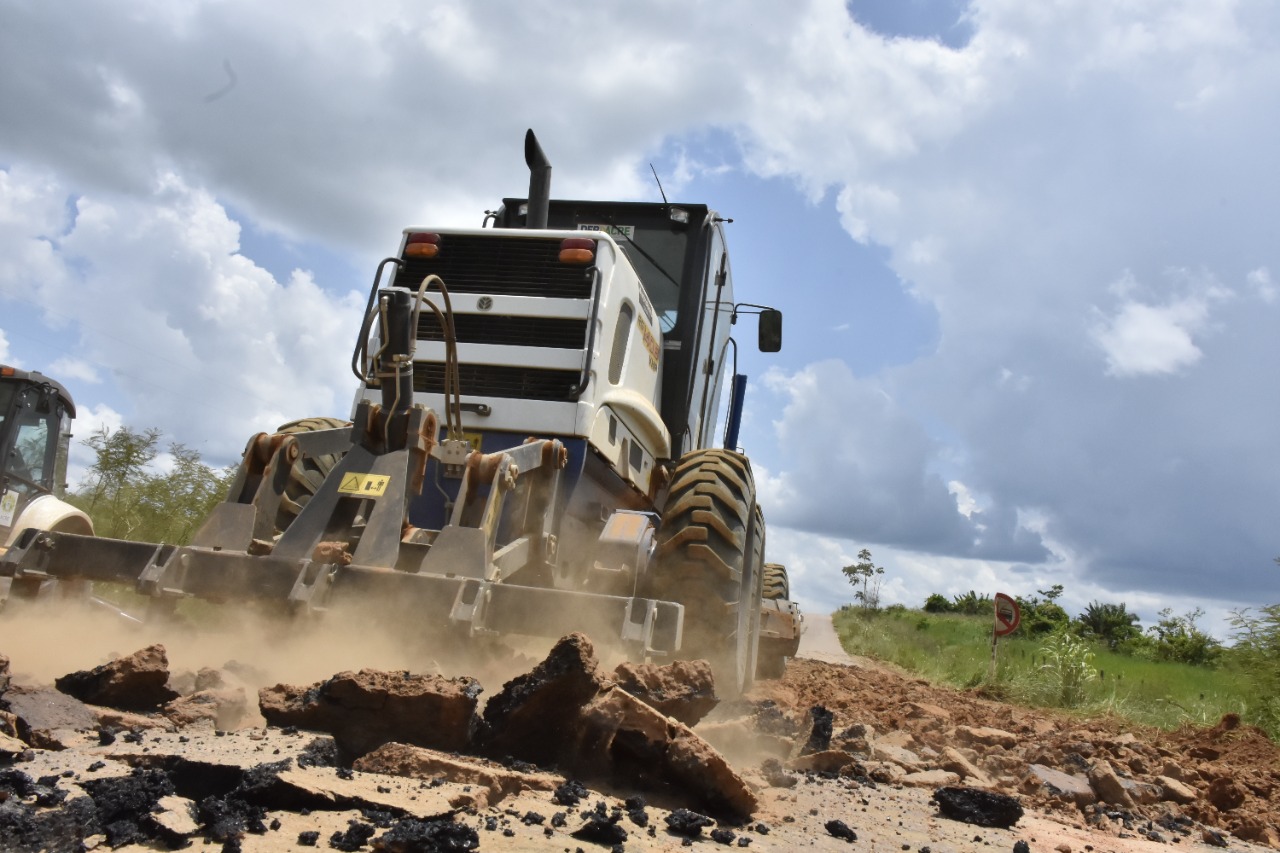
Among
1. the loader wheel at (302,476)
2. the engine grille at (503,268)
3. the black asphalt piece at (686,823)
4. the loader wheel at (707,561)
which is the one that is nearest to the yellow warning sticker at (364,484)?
the loader wheel at (302,476)

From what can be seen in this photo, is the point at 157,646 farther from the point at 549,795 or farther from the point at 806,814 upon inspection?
the point at 806,814

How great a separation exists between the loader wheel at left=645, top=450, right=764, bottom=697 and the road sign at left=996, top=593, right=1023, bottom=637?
29.2 ft

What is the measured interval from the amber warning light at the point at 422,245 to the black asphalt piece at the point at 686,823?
15.0ft

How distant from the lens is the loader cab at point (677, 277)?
8.04m

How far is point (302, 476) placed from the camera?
22.2 ft

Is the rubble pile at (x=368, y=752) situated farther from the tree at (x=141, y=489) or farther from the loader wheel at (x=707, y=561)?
the tree at (x=141, y=489)

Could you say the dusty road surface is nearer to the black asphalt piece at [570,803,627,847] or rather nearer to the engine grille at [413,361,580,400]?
the black asphalt piece at [570,803,627,847]


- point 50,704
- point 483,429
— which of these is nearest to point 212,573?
point 50,704

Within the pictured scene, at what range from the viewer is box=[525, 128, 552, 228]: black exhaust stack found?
24.4 feet

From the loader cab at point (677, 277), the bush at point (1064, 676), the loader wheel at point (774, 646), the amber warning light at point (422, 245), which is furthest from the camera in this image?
the bush at point (1064, 676)

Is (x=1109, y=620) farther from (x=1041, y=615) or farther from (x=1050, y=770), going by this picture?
(x=1050, y=770)

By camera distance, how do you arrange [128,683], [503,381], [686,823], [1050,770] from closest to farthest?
[686,823], [128,683], [1050,770], [503,381]

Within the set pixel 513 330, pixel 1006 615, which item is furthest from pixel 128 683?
pixel 1006 615

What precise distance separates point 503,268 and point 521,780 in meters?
4.04
